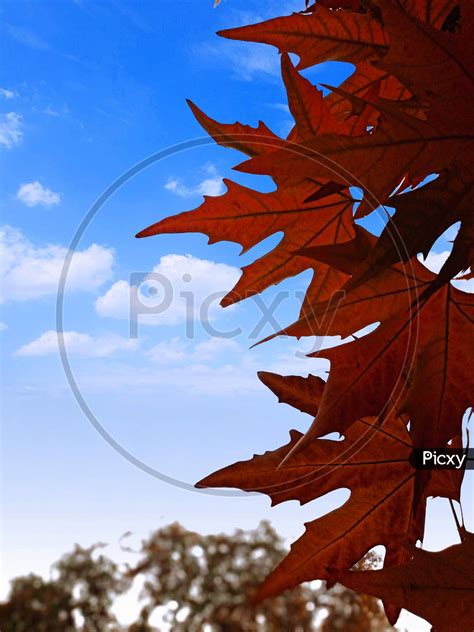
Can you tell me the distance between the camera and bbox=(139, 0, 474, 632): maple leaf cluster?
35 centimetres

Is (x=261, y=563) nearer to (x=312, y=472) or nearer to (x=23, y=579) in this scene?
(x=23, y=579)

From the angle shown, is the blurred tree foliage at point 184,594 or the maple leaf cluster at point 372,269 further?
the blurred tree foliage at point 184,594

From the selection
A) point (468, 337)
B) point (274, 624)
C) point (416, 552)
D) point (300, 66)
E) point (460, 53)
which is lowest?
point (274, 624)

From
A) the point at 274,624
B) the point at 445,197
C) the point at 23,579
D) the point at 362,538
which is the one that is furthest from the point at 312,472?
the point at 23,579

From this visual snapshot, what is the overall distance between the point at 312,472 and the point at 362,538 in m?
0.07

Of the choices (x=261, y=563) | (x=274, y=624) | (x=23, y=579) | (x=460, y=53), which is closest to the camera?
(x=460, y=53)

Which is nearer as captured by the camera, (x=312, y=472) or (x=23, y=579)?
(x=312, y=472)

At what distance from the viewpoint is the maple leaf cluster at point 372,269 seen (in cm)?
35

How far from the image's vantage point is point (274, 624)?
3.29 metres

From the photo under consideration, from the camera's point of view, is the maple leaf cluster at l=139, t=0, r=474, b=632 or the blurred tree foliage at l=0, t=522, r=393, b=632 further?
the blurred tree foliage at l=0, t=522, r=393, b=632

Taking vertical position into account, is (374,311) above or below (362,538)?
above

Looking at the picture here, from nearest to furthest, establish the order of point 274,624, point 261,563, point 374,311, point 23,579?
1. point 374,311
2. point 274,624
3. point 261,563
4. point 23,579

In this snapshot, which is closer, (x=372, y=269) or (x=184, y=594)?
(x=372, y=269)

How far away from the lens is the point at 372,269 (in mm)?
335
